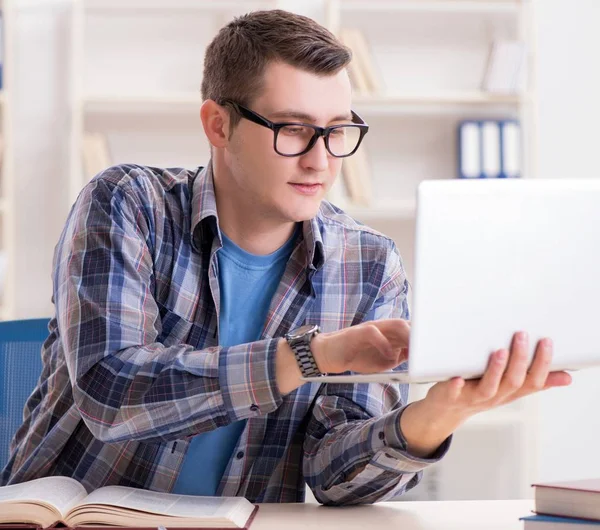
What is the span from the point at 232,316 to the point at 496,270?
65 centimetres

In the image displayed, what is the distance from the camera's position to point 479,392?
1.10 meters

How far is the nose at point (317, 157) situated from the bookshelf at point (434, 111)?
86.1 inches

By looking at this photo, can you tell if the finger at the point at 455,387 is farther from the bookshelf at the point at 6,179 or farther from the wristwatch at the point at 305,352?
the bookshelf at the point at 6,179

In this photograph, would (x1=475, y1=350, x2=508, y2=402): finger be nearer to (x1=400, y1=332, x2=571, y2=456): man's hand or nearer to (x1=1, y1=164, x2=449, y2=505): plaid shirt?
(x1=400, y1=332, x2=571, y2=456): man's hand

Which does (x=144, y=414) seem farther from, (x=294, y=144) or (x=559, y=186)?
(x=559, y=186)

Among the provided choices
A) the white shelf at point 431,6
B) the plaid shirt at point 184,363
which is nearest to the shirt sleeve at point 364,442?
the plaid shirt at point 184,363

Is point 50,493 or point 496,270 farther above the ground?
point 496,270

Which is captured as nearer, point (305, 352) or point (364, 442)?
point (305, 352)

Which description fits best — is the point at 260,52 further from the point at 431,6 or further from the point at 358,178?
the point at 431,6

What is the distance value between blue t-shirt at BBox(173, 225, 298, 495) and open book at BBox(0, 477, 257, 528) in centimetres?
28

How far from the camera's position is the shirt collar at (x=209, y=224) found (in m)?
1.53

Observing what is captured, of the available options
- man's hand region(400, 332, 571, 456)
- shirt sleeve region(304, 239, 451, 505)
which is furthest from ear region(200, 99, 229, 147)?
man's hand region(400, 332, 571, 456)

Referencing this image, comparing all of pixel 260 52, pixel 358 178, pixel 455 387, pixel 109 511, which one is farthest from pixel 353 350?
pixel 358 178

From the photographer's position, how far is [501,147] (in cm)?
349
